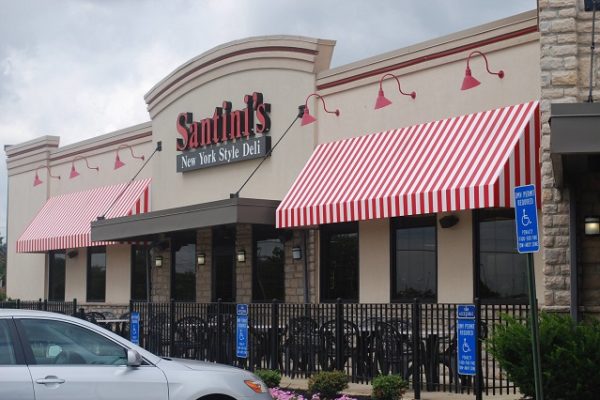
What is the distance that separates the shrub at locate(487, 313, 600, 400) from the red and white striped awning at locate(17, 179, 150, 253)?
16.1 meters

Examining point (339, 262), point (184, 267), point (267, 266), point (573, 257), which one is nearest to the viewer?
point (573, 257)

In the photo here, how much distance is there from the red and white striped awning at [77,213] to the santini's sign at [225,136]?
2287mm

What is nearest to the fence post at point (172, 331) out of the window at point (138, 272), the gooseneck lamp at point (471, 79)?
the gooseneck lamp at point (471, 79)

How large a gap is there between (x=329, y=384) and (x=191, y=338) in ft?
17.7

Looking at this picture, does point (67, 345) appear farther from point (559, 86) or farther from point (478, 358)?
point (559, 86)

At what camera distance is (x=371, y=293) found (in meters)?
19.9

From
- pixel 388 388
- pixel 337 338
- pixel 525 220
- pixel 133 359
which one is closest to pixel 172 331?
pixel 337 338

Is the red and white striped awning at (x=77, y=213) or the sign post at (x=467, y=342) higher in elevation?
the red and white striped awning at (x=77, y=213)

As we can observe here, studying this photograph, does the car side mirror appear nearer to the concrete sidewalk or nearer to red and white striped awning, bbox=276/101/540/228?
the concrete sidewalk

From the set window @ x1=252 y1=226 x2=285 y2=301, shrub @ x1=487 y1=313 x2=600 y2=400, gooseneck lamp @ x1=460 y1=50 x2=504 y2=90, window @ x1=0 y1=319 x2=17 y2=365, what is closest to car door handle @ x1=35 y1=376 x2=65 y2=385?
window @ x1=0 y1=319 x2=17 y2=365

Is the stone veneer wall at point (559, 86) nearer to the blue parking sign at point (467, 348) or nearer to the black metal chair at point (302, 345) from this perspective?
the blue parking sign at point (467, 348)

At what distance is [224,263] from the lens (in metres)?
24.4

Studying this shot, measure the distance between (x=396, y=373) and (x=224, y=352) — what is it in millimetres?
4121

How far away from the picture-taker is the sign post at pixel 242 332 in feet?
55.7
